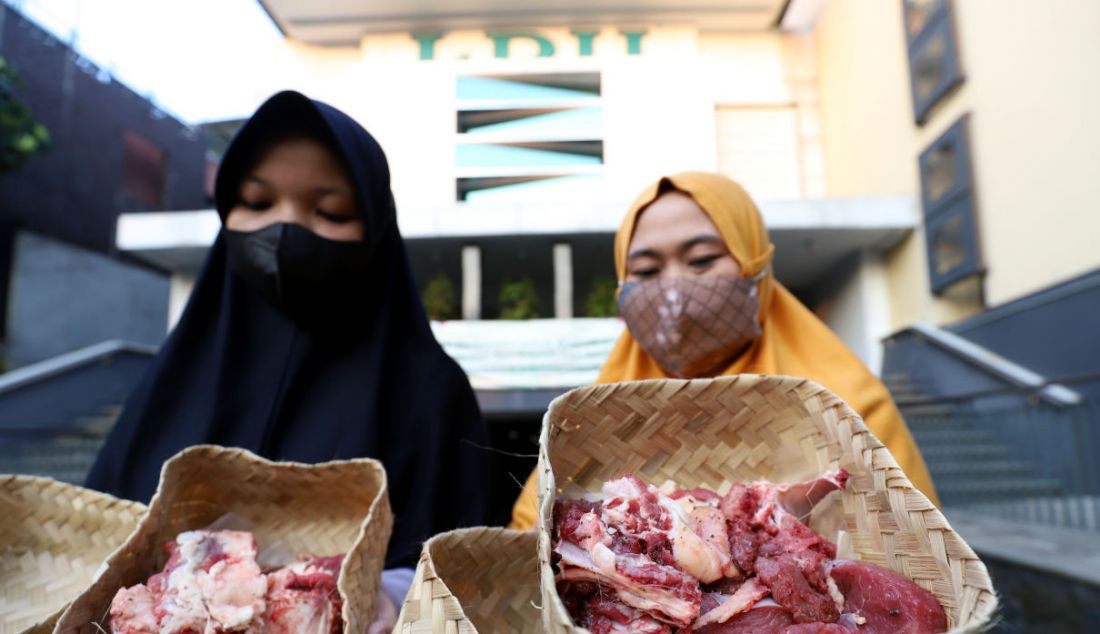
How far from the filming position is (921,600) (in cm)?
82

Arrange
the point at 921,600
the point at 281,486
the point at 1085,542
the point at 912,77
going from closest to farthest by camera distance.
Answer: the point at 921,600
the point at 281,486
the point at 1085,542
the point at 912,77

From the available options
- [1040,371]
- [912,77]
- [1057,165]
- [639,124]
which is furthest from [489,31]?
[1040,371]

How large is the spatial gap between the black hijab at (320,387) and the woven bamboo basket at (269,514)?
27 centimetres

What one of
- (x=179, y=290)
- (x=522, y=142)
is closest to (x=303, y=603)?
(x=522, y=142)

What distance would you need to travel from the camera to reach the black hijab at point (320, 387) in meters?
1.63

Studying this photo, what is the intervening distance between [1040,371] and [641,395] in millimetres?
8504

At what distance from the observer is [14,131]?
1187 centimetres

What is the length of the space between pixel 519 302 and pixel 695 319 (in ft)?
34.2

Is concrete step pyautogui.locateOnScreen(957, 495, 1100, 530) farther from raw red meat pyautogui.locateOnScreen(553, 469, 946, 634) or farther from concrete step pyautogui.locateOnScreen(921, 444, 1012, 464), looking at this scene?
raw red meat pyautogui.locateOnScreen(553, 469, 946, 634)

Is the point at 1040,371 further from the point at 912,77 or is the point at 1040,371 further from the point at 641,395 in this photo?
the point at 641,395

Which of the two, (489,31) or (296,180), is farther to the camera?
(489,31)

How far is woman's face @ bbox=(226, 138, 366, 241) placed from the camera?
1.64 metres

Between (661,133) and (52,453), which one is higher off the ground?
(661,133)

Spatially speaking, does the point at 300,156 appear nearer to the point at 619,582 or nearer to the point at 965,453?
the point at 619,582
